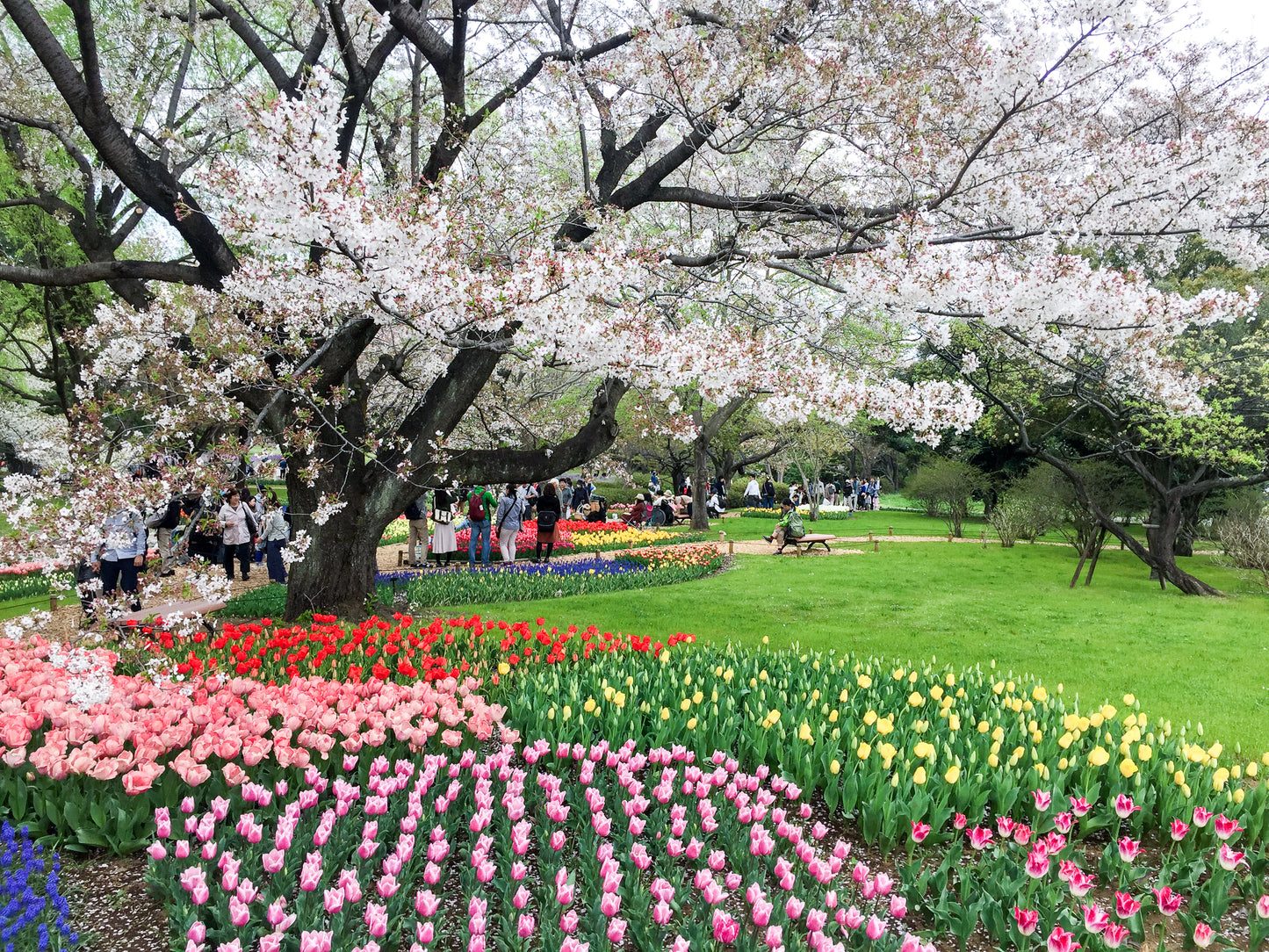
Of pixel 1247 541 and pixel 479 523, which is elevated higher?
pixel 479 523

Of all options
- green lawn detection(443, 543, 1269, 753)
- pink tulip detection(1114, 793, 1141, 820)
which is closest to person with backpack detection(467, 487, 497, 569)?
green lawn detection(443, 543, 1269, 753)

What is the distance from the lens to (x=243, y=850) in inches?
122

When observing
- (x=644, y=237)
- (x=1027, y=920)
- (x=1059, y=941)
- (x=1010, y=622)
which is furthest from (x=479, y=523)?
(x=1059, y=941)

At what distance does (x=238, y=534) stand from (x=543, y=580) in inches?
216

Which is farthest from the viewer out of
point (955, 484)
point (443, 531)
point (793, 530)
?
point (955, 484)

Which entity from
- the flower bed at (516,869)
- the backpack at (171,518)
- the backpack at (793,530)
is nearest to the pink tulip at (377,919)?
the flower bed at (516,869)

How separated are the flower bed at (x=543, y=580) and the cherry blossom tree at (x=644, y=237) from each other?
197 centimetres

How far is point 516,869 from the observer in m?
2.58

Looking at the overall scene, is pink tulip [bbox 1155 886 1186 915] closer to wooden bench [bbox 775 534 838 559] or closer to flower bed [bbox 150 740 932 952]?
flower bed [bbox 150 740 932 952]

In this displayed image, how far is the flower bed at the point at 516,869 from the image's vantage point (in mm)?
2523

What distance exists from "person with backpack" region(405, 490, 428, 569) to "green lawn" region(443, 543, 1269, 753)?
4.97 metres

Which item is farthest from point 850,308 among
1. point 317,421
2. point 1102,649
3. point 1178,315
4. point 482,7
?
point 317,421

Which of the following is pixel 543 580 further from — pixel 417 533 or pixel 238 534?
pixel 238 534

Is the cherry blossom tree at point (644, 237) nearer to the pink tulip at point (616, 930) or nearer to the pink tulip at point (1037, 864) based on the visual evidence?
the pink tulip at point (616, 930)
